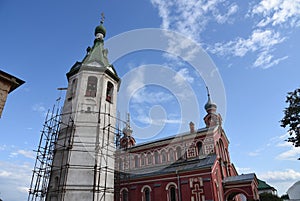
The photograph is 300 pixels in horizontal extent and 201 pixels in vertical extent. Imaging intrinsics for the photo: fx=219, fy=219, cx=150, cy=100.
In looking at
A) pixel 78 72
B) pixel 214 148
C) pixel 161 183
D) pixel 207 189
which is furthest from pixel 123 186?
pixel 78 72

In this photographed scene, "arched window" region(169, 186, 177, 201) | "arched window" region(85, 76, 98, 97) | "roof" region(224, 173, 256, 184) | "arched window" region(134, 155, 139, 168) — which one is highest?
"arched window" region(85, 76, 98, 97)

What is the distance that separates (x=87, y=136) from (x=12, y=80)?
713 centimetres

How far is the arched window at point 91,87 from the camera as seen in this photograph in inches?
656

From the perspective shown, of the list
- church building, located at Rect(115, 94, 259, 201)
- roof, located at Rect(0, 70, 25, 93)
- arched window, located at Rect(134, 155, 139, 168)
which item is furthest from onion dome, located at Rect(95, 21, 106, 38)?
arched window, located at Rect(134, 155, 139, 168)

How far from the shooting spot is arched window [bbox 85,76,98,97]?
54.7 ft

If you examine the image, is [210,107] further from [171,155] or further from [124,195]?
[124,195]

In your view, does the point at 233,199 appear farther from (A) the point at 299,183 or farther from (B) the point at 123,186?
(B) the point at 123,186

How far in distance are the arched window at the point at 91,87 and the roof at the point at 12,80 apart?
23.7 feet

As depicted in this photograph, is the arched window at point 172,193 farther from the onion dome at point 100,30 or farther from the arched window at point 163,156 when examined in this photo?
the onion dome at point 100,30

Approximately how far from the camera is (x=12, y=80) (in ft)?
30.0

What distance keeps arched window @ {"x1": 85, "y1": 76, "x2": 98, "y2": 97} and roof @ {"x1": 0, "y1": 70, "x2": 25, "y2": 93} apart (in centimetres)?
724

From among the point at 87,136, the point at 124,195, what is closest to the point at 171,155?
the point at 124,195

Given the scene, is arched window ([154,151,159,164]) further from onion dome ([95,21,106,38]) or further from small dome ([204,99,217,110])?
onion dome ([95,21,106,38])

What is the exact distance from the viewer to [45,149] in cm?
1513
